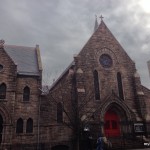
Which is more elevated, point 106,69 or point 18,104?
point 106,69

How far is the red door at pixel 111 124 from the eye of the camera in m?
23.6

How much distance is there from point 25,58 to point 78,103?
965 centimetres

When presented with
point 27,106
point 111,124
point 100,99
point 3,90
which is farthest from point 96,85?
point 3,90

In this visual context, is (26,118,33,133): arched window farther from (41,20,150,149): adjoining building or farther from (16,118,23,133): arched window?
(41,20,150,149): adjoining building

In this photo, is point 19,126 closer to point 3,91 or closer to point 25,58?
point 3,91

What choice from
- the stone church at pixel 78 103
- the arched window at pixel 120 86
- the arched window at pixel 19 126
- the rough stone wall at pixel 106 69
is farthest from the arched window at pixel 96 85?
the arched window at pixel 19 126

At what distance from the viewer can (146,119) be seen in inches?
928

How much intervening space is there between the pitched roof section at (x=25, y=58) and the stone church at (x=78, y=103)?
11 centimetres

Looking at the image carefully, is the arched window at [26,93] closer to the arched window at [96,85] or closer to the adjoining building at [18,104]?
the adjoining building at [18,104]

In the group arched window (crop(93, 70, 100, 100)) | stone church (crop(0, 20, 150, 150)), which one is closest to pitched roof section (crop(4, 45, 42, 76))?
stone church (crop(0, 20, 150, 150))

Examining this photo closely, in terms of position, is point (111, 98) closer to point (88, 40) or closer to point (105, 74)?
point (105, 74)

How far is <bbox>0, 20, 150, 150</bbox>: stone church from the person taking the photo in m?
21.1

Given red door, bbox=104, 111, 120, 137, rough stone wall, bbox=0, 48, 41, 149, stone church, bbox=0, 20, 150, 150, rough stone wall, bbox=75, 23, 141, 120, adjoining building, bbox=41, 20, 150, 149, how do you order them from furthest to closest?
rough stone wall, bbox=75, 23, 141, 120
red door, bbox=104, 111, 120, 137
adjoining building, bbox=41, 20, 150, 149
stone church, bbox=0, 20, 150, 150
rough stone wall, bbox=0, 48, 41, 149

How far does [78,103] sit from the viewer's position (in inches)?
862
